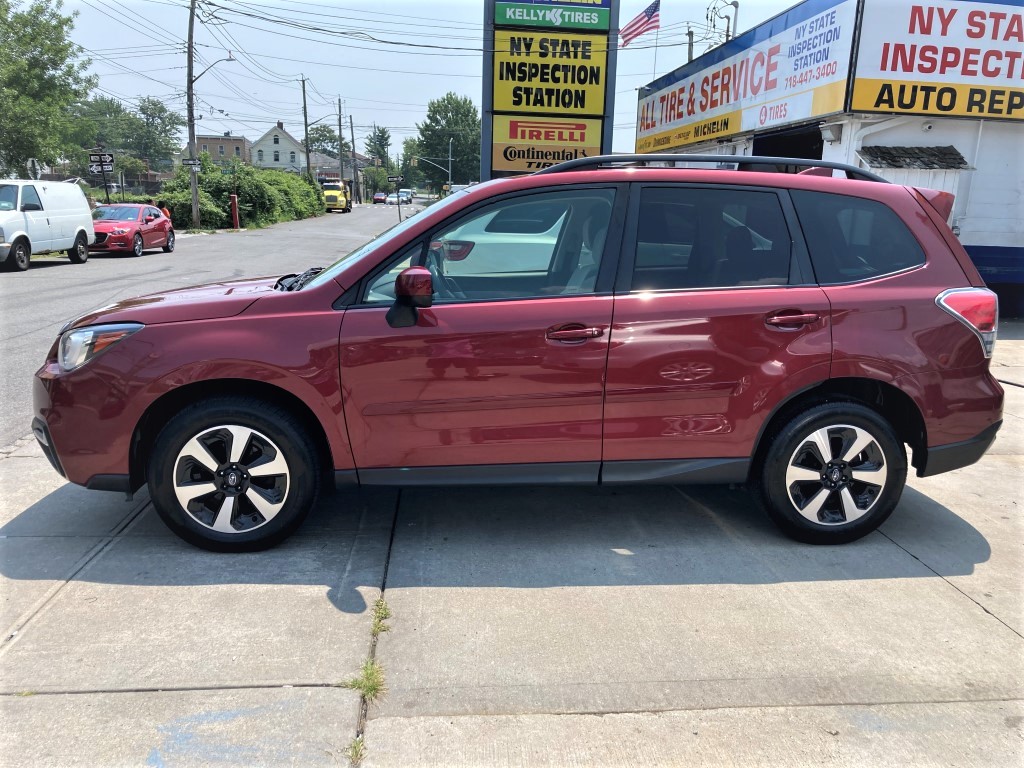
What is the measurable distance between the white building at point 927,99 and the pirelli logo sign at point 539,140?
3.95 m

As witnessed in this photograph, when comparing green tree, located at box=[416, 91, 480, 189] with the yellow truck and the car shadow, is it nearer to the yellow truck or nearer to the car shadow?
the yellow truck

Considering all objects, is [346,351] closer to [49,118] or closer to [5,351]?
[5,351]

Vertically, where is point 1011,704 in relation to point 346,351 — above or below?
below

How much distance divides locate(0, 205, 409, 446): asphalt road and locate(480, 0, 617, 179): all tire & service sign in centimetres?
590

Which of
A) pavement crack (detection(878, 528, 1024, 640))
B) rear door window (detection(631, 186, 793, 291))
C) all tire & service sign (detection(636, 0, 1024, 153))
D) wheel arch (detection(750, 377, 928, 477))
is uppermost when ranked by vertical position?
all tire & service sign (detection(636, 0, 1024, 153))

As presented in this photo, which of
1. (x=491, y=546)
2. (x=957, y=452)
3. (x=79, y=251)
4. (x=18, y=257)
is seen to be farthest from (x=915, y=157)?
(x=79, y=251)

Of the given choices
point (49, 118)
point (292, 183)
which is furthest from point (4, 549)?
point (292, 183)

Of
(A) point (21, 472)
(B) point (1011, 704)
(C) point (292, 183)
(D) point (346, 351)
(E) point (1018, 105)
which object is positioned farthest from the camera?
(C) point (292, 183)

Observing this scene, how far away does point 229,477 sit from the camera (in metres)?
3.47

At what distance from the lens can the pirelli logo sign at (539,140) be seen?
15.0 metres

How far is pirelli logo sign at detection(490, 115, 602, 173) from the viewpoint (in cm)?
1498

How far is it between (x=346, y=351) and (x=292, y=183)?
46.5 metres

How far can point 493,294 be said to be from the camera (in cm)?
355

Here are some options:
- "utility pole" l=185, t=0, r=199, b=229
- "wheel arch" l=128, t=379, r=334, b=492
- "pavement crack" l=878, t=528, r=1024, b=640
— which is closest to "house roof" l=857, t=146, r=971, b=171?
"pavement crack" l=878, t=528, r=1024, b=640
